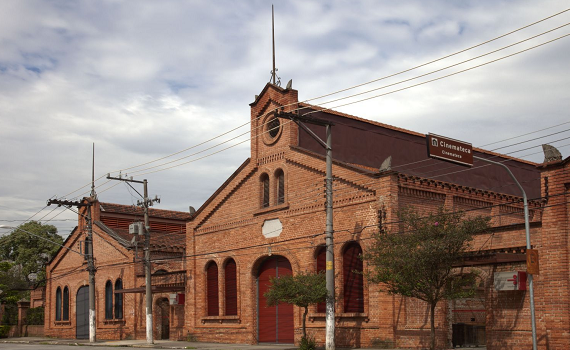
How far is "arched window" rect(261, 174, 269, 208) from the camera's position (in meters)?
32.4

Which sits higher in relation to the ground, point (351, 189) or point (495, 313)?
point (351, 189)

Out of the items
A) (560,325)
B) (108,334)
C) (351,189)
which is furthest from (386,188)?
(108,334)

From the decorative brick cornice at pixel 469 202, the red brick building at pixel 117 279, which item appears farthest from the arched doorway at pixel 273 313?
the decorative brick cornice at pixel 469 202

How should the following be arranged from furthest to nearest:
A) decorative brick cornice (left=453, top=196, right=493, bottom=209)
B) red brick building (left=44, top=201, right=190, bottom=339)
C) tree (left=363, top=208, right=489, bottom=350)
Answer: red brick building (left=44, top=201, right=190, bottom=339)
decorative brick cornice (left=453, top=196, right=493, bottom=209)
tree (left=363, top=208, right=489, bottom=350)

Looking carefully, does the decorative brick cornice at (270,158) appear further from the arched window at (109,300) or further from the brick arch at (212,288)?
the arched window at (109,300)

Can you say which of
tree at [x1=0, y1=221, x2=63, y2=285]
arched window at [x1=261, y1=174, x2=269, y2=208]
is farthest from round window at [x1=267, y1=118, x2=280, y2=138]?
tree at [x1=0, y1=221, x2=63, y2=285]

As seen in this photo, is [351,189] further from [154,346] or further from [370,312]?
[154,346]

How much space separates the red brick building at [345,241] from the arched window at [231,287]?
5cm

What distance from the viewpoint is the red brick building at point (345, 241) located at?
21531 millimetres

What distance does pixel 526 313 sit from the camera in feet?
70.2

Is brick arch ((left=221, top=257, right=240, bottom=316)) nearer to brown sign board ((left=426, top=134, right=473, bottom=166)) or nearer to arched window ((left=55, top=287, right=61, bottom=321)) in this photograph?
brown sign board ((left=426, top=134, right=473, bottom=166))

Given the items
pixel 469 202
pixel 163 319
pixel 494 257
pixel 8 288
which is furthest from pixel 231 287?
pixel 8 288

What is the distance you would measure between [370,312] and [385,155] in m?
9.87

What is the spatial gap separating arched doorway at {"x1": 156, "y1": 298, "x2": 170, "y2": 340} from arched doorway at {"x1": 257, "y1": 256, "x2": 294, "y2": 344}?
9.52 metres
